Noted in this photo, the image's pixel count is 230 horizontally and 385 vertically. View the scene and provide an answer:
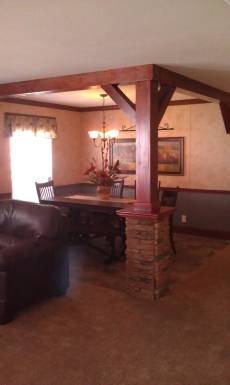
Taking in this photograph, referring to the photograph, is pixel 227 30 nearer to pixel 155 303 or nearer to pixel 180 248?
pixel 155 303

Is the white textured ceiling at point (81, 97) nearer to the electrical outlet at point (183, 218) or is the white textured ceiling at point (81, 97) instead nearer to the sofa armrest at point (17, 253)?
the electrical outlet at point (183, 218)

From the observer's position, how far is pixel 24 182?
21.9 feet

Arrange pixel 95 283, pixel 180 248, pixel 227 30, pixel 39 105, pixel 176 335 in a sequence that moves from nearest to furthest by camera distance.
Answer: pixel 227 30 → pixel 176 335 → pixel 95 283 → pixel 180 248 → pixel 39 105

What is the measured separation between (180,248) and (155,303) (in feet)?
7.15

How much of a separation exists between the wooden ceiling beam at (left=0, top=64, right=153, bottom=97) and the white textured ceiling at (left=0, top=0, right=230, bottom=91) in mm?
106

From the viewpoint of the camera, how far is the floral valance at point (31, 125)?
6211 millimetres

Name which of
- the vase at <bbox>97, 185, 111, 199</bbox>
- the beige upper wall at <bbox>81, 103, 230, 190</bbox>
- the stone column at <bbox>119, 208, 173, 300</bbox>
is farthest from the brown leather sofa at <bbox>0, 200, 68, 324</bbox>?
the beige upper wall at <bbox>81, 103, 230, 190</bbox>

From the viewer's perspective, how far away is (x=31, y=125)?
21.6ft

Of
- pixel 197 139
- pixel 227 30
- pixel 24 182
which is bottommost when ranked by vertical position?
pixel 24 182

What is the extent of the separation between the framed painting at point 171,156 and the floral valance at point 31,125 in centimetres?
200

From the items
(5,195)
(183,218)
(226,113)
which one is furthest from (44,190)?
(226,113)

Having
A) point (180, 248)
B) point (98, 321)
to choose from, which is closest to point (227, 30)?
point (98, 321)

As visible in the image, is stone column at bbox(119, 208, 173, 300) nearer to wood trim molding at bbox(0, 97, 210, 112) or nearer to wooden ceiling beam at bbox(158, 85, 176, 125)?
wooden ceiling beam at bbox(158, 85, 176, 125)

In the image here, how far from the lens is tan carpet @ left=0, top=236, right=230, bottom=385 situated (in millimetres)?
2668
